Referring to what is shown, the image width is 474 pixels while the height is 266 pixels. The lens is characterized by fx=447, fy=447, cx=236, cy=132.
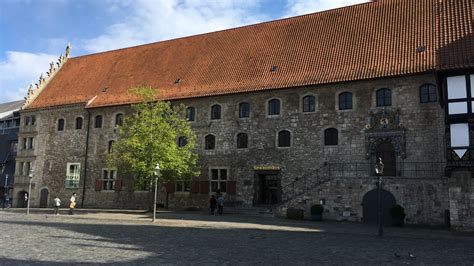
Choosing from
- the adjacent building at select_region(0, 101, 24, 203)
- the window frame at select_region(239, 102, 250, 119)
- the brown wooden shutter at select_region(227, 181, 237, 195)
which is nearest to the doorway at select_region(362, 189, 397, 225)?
the brown wooden shutter at select_region(227, 181, 237, 195)

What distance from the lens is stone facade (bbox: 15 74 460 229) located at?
77.7 feet

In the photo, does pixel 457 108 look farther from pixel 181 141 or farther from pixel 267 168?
pixel 181 141

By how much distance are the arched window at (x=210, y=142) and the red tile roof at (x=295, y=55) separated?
10.0 ft

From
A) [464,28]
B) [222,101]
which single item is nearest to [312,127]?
[222,101]

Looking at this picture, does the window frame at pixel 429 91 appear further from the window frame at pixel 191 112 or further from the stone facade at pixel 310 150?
the window frame at pixel 191 112

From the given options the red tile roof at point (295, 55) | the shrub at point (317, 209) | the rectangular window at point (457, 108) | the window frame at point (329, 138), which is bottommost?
the shrub at point (317, 209)

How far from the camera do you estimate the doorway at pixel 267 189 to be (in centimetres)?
2859

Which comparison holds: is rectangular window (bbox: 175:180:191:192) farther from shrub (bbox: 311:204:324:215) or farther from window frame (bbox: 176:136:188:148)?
shrub (bbox: 311:204:324:215)

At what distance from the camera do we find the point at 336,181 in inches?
946

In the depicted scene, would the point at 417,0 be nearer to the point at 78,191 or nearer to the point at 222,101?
the point at 222,101

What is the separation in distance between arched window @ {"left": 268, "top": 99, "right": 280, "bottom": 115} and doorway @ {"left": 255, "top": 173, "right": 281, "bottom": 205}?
13.2 ft

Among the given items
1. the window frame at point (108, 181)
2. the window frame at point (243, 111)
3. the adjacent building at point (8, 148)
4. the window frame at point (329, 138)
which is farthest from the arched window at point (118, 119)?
the adjacent building at point (8, 148)

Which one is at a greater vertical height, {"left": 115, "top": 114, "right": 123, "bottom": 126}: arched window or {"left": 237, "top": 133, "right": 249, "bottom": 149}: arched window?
{"left": 115, "top": 114, "right": 123, "bottom": 126}: arched window

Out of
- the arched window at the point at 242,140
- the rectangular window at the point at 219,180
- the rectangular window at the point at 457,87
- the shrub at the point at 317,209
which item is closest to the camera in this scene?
the rectangular window at the point at 457,87
